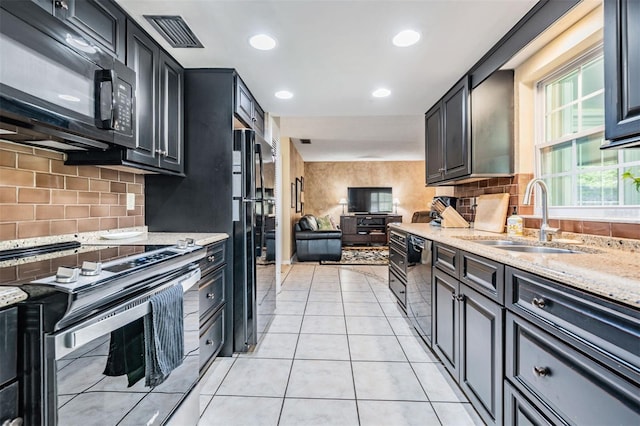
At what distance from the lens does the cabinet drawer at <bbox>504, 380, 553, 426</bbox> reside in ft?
3.57

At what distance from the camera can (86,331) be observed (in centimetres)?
94

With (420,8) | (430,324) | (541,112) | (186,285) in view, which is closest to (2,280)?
(186,285)

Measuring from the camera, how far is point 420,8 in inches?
66.4

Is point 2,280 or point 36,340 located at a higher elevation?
point 2,280

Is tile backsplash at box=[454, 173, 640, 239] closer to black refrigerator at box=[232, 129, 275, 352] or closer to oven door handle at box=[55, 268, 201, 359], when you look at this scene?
black refrigerator at box=[232, 129, 275, 352]

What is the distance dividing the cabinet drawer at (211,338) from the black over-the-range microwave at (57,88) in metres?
1.22

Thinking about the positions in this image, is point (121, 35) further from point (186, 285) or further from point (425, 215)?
point (425, 215)

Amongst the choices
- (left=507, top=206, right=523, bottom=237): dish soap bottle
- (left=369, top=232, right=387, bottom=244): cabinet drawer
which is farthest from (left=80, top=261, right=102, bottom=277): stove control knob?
(left=369, top=232, right=387, bottom=244): cabinet drawer

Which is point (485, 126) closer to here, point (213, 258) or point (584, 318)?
point (584, 318)

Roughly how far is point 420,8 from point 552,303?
1.59m

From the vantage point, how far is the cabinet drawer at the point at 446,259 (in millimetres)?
1831

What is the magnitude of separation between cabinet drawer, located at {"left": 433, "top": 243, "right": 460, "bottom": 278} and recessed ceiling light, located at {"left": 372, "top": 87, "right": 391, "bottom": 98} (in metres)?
1.56

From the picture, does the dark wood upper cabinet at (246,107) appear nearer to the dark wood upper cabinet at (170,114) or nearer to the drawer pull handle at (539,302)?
the dark wood upper cabinet at (170,114)

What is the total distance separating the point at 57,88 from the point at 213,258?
125cm
